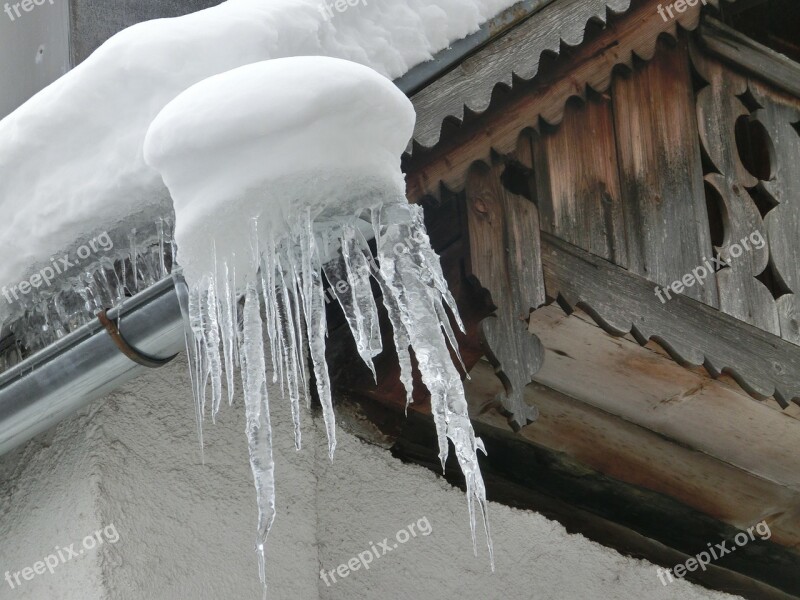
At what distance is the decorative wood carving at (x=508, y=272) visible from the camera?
264 centimetres

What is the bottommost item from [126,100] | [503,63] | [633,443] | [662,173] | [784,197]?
[633,443]

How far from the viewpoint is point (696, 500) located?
11.7ft

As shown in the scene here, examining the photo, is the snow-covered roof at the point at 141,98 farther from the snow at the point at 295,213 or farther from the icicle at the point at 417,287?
the icicle at the point at 417,287

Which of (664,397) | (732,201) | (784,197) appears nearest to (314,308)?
(664,397)

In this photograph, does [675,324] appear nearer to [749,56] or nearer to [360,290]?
[749,56]

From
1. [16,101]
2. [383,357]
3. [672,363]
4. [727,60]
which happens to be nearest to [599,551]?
[672,363]

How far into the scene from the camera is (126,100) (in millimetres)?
2328

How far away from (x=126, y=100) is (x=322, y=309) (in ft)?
1.86

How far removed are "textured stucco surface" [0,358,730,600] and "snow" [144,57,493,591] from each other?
21.9 inches

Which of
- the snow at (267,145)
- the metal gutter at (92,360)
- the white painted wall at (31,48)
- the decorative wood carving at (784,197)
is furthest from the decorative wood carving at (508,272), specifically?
the white painted wall at (31,48)

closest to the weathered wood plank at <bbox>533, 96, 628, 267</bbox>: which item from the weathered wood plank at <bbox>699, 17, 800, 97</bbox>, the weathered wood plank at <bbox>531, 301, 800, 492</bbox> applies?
the weathered wood plank at <bbox>531, 301, 800, 492</bbox>

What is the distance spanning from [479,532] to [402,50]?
1.26 metres

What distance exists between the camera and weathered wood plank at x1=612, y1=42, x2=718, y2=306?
3.05 meters

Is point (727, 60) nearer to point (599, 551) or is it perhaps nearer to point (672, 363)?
point (672, 363)
